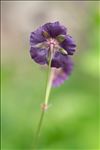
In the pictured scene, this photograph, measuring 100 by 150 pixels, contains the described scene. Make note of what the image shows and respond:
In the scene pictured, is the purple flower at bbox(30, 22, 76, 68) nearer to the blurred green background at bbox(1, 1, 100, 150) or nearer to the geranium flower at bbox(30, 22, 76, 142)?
the geranium flower at bbox(30, 22, 76, 142)

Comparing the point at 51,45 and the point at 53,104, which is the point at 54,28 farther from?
the point at 53,104

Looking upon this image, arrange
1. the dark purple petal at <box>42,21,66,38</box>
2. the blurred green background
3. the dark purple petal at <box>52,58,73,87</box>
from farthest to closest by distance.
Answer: the blurred green background, the dark purple petal at <box>52,58,73,87</box>, the dark purple petal at <box>42,21,66,38</box>

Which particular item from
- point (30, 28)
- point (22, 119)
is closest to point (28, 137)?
point (22, 119)

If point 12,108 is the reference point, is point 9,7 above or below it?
above

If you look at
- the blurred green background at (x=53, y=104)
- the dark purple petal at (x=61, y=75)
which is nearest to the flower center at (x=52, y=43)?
the dark purple petal at (x=61, y=75)

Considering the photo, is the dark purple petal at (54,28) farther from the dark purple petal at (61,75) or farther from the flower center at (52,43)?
the dark purple petal at (61,75)

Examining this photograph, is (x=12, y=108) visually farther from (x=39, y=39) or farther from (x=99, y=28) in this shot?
(x=39, y=39)

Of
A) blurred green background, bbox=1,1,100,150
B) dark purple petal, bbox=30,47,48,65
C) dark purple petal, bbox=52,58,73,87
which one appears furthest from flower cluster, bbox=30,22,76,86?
blurred green background, bbox=1,1,100,150

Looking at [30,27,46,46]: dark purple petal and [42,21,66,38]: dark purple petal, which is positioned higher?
[42,21,66,38]: dark purple petal
